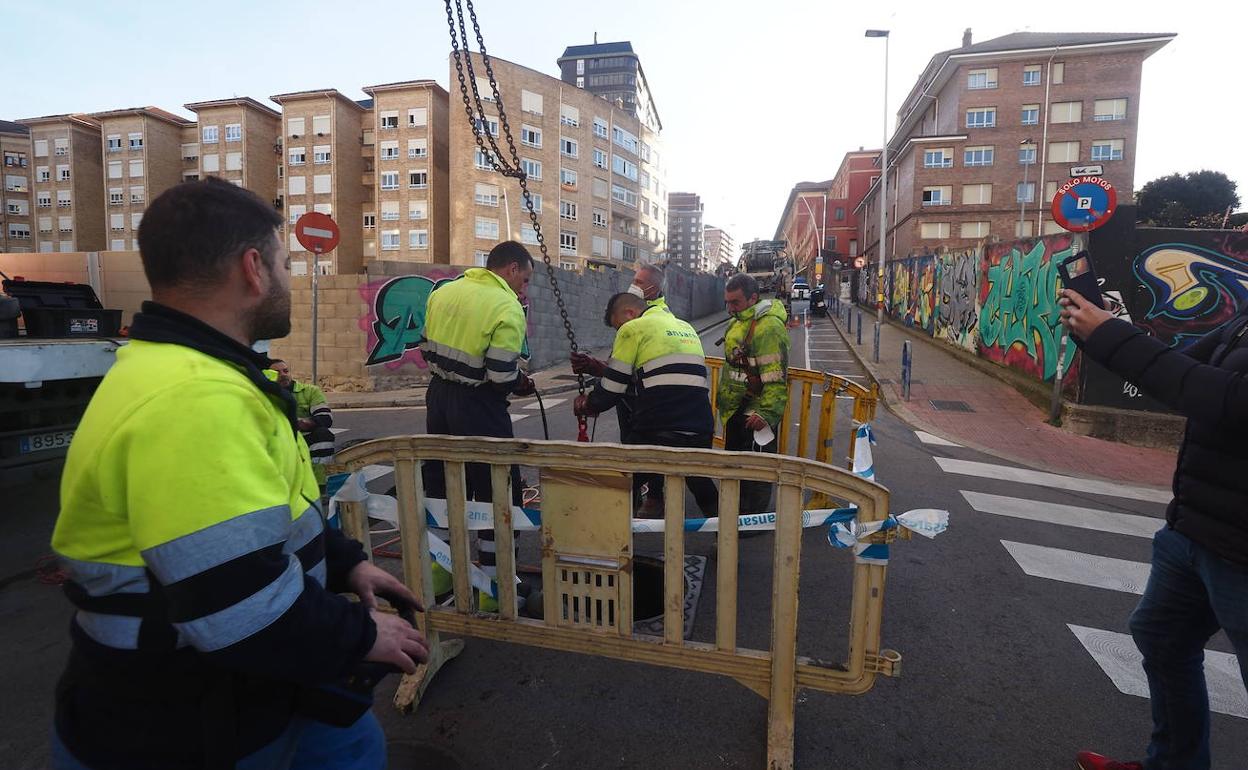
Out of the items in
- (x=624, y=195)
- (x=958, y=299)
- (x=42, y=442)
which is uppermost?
(x=624, y=195)

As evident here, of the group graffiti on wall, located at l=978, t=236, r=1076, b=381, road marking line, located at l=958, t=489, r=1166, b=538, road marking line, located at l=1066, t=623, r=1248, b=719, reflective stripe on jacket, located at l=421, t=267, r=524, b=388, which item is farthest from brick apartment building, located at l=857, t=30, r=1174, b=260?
reflective stripe on jacket, located at l=421, t=267, r=524, b=388

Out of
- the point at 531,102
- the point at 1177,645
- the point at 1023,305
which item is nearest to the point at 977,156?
the point at 531,102

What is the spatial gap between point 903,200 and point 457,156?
1386 inches

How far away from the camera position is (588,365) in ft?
15.7

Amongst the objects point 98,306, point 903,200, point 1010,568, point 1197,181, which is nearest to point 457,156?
point 903,200

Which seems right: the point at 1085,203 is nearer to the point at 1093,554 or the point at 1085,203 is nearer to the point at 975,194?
the point at 1093,554

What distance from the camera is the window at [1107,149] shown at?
1692 inches

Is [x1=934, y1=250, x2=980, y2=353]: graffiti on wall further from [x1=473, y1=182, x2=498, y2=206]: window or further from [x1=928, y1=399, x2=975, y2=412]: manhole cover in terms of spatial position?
[x1=473, y1=182, x2=498, y2=206]: window

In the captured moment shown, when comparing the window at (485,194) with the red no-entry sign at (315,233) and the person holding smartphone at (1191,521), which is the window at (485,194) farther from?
the person holding smartphone at (1191,521)

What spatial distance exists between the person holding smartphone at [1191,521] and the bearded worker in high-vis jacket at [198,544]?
2.26 meters

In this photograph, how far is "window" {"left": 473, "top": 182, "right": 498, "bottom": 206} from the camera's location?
4928 cm

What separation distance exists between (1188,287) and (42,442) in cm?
1287

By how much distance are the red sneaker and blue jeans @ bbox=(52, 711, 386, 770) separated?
2.61 metres

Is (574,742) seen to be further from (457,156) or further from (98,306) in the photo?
(457,156)
